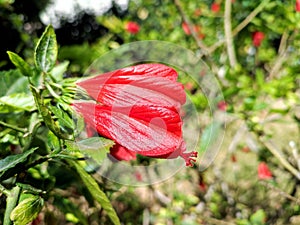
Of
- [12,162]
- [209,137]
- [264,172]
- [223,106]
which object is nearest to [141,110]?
[12,162]

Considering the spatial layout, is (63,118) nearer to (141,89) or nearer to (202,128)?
(141,89)

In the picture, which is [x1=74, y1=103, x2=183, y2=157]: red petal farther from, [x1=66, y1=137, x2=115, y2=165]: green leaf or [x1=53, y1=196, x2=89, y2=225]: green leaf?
[x1=53, y1=196, x2=89, y2=225]: green leaf

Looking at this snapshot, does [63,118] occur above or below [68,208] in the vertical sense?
above

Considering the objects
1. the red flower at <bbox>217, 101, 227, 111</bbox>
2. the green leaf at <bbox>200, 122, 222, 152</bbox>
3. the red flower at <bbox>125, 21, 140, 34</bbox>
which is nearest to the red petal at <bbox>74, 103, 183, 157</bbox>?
the green leaf at <bbox>200, 122, 222, 152</bbox>

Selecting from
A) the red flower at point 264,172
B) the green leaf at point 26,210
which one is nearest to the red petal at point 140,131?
the green leaf at point 26,210

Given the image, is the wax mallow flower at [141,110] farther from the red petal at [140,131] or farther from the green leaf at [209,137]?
the green leaf at [209,137]

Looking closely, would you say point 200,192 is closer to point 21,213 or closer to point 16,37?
point 16,37

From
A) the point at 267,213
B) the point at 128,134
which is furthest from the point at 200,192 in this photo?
the point at 128,134

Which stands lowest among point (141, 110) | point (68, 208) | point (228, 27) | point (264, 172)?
point (68, 208)
